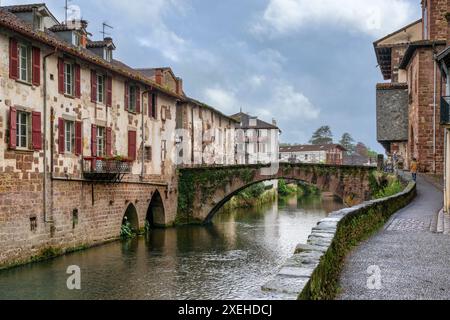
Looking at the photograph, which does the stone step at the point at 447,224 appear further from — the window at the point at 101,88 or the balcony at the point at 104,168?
the window at the point at 101,88

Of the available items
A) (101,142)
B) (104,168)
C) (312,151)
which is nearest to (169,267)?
(104,168)

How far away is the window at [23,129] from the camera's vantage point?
19.5 meters

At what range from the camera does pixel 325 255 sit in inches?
279

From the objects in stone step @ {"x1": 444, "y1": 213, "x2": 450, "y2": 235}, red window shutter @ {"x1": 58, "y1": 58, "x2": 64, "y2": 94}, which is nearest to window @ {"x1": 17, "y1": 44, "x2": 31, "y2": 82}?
red window shutter @ {"x1": 58, "y1": 58, "x2": 64, "y2": 94}

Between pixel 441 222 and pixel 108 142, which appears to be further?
pixel 108 142

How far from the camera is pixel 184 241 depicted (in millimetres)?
27078

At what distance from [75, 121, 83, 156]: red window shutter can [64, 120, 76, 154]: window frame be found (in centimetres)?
12

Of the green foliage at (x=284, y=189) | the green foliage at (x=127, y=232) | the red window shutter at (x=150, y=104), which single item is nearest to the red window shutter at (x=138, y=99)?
the red window shutter at (x=150, y=104)

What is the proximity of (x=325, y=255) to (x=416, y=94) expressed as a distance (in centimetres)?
2526

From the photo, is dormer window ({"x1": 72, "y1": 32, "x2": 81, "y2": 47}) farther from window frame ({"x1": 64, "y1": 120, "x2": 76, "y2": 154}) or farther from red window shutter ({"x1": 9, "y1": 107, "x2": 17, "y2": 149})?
red window shutter ({"x1": 9, "y1": 107, "x2": 17, "y2": 149})

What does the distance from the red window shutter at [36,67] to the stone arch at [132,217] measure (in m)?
10.0

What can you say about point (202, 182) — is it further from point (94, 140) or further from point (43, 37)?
point (43, 37)
